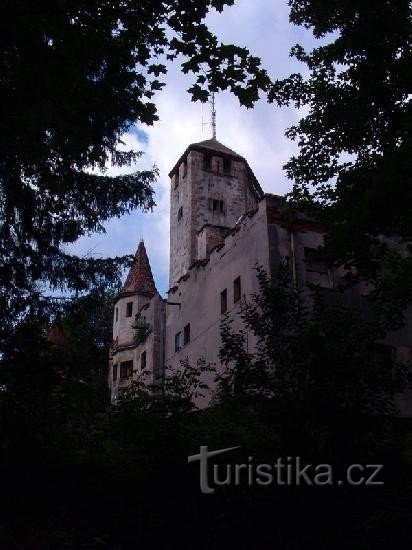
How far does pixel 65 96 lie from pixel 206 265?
16965mm

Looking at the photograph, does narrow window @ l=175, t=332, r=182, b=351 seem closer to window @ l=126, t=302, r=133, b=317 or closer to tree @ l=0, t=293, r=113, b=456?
window @ l=126, t=302, r=133, b=317

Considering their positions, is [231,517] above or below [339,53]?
below

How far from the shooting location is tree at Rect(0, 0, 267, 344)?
636cm

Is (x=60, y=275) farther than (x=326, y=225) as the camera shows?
No

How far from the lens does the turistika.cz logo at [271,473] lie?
23.5ft

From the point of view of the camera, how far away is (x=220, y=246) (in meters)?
22.3

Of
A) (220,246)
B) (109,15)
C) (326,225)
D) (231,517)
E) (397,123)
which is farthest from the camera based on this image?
(220,246)

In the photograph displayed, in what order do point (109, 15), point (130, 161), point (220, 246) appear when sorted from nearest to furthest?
point (109, 15), point (130, 161), point (220, 246)

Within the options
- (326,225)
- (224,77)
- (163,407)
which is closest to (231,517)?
(163,407)

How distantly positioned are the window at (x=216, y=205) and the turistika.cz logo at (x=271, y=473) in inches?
987

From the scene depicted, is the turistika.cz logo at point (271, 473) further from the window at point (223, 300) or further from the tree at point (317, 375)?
the window at point (223, 300)

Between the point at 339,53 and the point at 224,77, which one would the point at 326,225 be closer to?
the point at 339,53

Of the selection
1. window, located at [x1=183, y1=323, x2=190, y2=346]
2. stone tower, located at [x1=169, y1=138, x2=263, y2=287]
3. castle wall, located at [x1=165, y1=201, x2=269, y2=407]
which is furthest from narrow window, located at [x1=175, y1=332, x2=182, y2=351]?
stone tower, located at [x1=169, y1=138, x2=263, y2=287]

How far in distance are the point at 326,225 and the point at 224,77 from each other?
20.1ft
